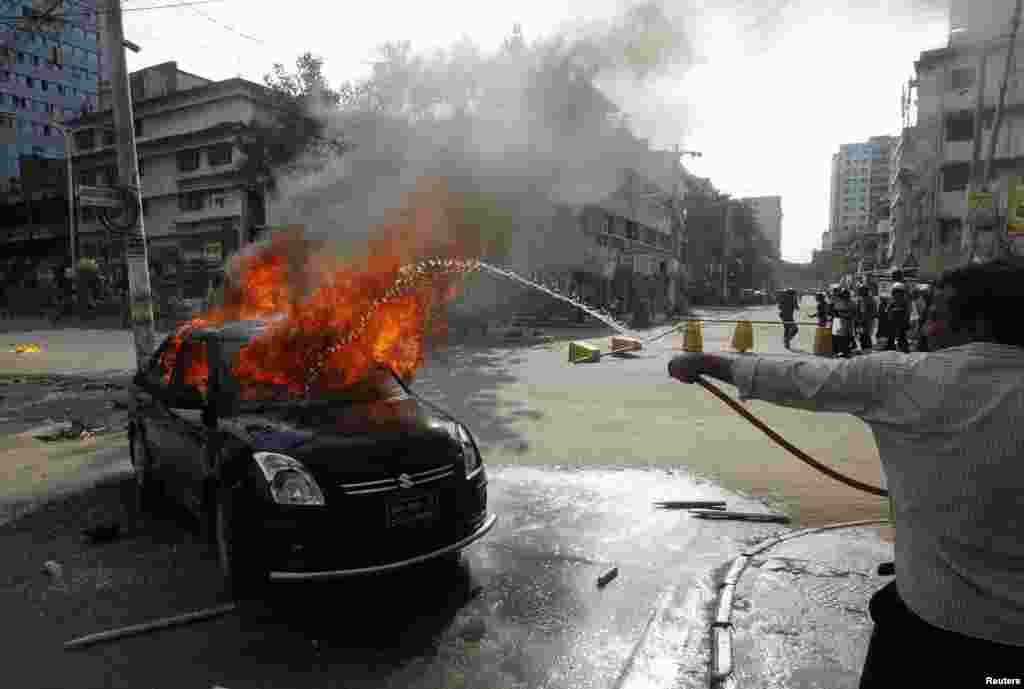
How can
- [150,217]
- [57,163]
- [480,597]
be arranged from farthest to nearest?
[57,163] → [150,217] → [480,597]

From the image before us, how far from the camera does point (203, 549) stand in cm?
537

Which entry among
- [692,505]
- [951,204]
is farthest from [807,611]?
[951,204]

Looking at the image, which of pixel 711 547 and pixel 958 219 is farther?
pixel 958 219

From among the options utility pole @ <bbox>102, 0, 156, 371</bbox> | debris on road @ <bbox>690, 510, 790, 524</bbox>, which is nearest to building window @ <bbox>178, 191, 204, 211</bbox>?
utility pole @ <bbox>102, 0, 156, 371</bbox>

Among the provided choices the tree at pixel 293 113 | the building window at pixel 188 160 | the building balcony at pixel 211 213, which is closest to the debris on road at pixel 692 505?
the tree at pixel 293 113

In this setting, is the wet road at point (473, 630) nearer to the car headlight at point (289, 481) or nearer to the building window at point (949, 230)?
the car headlight at point (289, 481)

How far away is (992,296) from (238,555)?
4145 millimetres

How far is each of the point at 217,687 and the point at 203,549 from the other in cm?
212

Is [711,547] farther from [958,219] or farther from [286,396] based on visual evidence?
[958,219]

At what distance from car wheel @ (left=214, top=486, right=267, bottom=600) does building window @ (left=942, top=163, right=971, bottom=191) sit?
47.0 meters

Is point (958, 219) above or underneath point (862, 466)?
above

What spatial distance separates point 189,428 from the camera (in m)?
5.13

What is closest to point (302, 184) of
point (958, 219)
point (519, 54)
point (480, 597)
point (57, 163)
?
point (519, 54)

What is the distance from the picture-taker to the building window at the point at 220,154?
1844 inches
